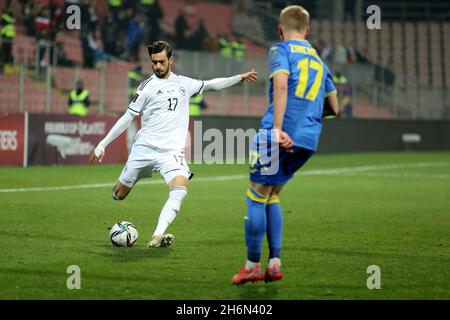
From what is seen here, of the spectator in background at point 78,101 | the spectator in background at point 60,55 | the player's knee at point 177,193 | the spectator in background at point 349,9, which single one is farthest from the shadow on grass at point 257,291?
the spectator in background at point 349,9

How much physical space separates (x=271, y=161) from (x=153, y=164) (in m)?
2.83

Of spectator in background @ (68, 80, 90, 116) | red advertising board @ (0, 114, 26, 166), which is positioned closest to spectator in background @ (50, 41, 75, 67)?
spectator in background @ (68, 80, 90, 116)

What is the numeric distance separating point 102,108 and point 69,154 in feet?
9.17

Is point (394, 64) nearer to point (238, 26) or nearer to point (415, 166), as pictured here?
point (238, 26)

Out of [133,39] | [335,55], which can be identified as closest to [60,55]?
[133,39]

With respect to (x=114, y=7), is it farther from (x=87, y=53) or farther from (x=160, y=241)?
(x=160, y=241)

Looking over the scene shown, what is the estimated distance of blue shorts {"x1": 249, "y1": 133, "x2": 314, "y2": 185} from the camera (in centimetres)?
725

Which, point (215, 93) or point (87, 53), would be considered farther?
point (215, 93)

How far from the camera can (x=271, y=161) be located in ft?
23.8

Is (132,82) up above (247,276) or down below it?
above

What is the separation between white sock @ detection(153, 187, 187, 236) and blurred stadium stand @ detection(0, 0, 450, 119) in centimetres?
1369

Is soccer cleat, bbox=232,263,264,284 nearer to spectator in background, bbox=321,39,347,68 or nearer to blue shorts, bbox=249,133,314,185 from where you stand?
blue shorts, bbox=249,133,314,185

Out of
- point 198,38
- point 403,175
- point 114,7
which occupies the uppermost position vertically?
point 114,7

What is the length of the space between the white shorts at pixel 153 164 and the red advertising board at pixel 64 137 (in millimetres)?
12167
